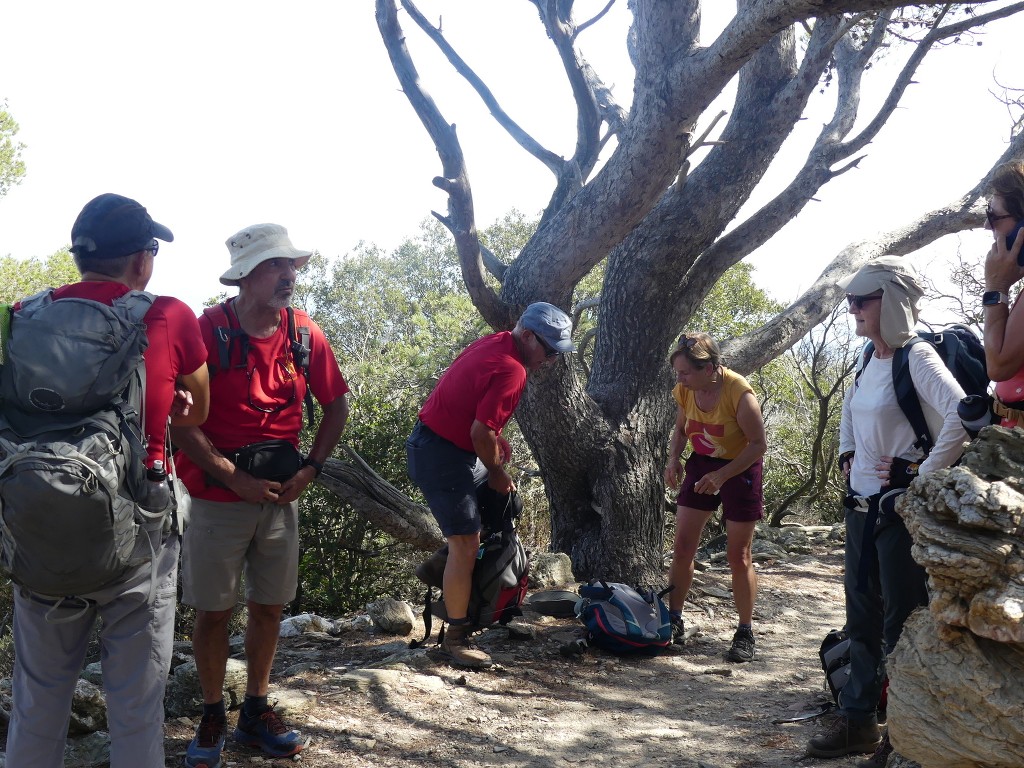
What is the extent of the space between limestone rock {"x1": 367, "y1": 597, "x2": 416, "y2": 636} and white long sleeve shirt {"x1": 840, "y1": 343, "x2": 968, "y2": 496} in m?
3.05

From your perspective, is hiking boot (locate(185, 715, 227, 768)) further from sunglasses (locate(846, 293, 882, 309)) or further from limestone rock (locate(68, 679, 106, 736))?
sunglasses (locate(846, 293, 882, 309))

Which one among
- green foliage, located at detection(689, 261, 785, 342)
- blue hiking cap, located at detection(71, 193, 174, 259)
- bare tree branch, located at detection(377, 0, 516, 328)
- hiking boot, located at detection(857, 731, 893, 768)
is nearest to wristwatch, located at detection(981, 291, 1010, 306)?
hiking boot, located at detection(857, 731, 893, 768)

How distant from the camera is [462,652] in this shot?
4.99 meters

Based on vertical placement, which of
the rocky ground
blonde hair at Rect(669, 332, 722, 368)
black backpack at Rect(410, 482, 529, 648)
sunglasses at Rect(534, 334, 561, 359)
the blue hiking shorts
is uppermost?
blonde hair at Rect(669, 332, 722, 368)

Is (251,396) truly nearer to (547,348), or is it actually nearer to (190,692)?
(190,692)

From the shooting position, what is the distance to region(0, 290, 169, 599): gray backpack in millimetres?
2363

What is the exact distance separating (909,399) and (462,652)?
271 centimetres

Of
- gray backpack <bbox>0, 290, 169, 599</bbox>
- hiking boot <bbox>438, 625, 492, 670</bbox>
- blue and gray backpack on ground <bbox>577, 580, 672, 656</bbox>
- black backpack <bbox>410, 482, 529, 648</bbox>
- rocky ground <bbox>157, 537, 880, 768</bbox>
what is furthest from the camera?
blue and gray backpack on ground <bbox>577, 580, 672, 656</bbox>

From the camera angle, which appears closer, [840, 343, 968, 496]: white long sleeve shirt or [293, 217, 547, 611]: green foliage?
[840, 343, 968, 496]: white long sleeve shirt

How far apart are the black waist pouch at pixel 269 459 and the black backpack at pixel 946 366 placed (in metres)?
2.40

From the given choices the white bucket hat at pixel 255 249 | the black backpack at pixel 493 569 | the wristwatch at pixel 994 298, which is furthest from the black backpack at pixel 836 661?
the white bucket hat at pixel 255 249

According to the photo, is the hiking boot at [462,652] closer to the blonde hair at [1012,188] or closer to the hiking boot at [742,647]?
the hiking boot at [742,647]

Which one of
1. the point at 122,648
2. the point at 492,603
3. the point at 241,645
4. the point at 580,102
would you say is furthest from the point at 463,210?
the point at 122,648

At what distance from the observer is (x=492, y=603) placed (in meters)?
5.12
